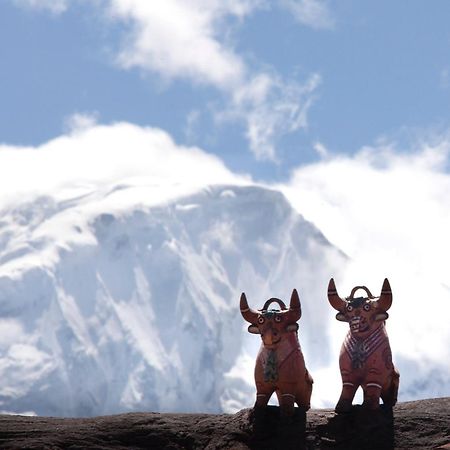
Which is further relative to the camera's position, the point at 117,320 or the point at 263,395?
the point at 117,320

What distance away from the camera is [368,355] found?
21609 millimetres

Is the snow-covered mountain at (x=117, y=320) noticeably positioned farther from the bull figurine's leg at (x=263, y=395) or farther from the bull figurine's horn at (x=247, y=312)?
the bull figurine's leg at (x=263, y=395)

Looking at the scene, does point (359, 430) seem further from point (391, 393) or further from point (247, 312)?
point (247, 312)

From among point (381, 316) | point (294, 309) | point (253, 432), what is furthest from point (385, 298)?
point (253, 432)

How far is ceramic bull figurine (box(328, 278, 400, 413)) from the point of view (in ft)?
70.3

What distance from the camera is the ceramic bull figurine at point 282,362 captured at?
844 inches

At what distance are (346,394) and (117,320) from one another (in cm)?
16069

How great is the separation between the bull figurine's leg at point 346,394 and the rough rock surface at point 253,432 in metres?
0.17

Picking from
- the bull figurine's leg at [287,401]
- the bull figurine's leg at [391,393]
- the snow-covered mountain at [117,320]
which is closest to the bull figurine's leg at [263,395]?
the bull figurine's leg at [287,401]

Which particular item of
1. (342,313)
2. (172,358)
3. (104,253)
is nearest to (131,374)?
(172,358)

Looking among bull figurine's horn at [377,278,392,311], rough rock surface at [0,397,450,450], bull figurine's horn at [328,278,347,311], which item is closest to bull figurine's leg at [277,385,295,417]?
rough rock surface at [0,397,450,450]

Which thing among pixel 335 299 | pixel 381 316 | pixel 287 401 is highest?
pixel 335 299

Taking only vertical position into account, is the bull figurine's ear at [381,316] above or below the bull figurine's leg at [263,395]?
above

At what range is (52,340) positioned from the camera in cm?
17125
